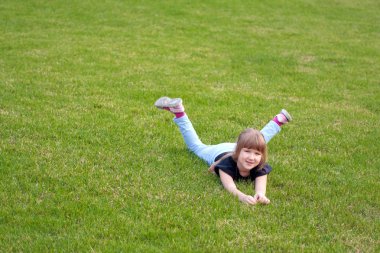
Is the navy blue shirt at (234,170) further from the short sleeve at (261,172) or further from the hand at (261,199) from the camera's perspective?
the hand at (261,199)

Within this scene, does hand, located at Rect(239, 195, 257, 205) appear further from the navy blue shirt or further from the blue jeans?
the blue jeans

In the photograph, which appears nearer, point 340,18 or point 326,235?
point 326,235

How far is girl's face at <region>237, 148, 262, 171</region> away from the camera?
5.73 m

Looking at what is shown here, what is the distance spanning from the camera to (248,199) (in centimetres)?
536

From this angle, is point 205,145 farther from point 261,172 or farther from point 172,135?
point 261,172

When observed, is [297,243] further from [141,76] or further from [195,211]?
[141,76]

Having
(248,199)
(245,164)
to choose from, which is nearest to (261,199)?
(248,199)

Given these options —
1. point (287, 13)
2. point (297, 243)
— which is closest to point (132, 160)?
point (297, 243)

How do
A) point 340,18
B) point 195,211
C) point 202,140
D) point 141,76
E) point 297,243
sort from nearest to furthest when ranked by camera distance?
point 297,243, point 195,211, point 202,140, point 141,76, point 340,18

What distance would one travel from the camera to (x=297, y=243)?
4.62 metres

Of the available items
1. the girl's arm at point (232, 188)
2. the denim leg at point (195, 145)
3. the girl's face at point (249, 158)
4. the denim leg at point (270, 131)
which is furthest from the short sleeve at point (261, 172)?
the denim leg at point (270, 131)

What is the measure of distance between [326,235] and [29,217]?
2870mm

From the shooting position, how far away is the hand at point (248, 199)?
5.33 meters

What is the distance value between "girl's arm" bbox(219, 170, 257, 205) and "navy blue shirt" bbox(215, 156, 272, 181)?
64 mm
